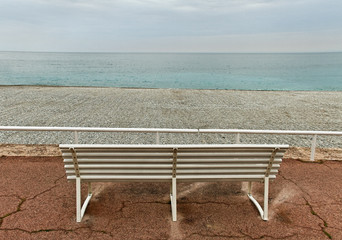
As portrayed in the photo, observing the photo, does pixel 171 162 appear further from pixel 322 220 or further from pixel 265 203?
pixel 322 220

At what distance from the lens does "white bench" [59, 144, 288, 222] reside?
291 cm

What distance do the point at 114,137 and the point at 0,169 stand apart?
5.32 m

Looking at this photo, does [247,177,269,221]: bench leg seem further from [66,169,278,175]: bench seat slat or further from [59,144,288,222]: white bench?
[66,169,278,175]: bench seat slat

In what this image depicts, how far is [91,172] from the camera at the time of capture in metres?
3.04

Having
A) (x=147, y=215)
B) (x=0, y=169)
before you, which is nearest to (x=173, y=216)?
(x=147, y=215)

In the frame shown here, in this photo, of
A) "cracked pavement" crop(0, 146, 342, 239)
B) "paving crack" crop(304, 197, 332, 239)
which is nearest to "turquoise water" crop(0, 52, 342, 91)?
"cracked pavement" crop(0, 146, 342, 239)

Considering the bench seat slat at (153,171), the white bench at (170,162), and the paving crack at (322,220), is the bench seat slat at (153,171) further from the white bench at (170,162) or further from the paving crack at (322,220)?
the paving crack at (322,220)

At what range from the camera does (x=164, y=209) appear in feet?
11.3

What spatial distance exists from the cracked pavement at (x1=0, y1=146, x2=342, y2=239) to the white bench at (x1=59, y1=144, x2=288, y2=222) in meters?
0.26

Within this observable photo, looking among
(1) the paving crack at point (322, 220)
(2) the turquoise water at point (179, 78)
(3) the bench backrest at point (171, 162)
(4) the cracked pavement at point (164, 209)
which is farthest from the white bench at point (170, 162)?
(2) the turquoise water at point (179, 78)

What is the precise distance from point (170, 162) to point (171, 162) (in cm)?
1

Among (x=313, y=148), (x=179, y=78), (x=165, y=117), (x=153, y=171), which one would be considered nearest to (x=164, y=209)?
(x=153, y=171)

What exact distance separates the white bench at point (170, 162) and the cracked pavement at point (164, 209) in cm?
26

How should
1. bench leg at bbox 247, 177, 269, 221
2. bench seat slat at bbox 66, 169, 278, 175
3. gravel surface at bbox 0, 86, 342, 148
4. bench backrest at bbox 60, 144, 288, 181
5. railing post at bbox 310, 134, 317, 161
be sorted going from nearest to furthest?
bench backrest at bbox 60, 144, 288, 181
bench seat slat at bbox 66, 169, 278, 175
bench leg at bbox 247, 177, 269, 221
railing post at bbox 310, 134, 317, 161
gravel surface at bbox 0, 86, 342, 148
